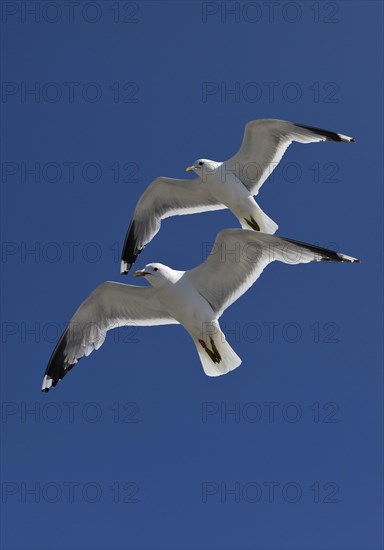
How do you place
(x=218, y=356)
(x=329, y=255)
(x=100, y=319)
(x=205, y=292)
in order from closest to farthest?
1. (x=329, y=255)
2. (x=218, y=356)
3. (x=205, y=292)
4. (x=100, y=319)

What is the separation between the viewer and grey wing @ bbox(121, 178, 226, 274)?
9953mm

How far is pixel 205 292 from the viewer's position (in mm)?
7875

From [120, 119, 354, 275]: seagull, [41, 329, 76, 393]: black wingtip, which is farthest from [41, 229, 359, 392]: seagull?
[120, 119, 354, 275]: seagull

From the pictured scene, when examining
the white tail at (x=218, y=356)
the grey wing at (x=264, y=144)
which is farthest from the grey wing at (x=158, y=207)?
the white tail at (x=218, y=356)

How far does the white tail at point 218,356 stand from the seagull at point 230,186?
1654 mm

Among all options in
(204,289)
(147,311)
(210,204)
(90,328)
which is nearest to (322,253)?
(204,289)

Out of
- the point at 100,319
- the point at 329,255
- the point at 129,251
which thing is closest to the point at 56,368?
the point at 100,319

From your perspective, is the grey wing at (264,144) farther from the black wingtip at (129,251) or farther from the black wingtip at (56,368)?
the black wingtip at (56,368)

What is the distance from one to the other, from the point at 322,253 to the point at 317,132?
234 centimetres

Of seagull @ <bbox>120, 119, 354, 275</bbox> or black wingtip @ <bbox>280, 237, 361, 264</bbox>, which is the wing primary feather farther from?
black wingtip @ <bbox>280, 237, 361, 264</bbox>

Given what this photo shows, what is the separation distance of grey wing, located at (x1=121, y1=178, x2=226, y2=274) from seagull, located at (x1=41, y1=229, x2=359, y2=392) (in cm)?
168

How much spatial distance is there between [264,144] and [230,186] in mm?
552

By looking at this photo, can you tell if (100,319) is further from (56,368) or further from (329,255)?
(329,255)

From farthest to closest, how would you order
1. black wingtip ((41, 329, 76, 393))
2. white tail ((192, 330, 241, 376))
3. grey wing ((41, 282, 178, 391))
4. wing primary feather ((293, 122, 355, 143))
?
1. wing primary feather ((293, 122, 355, 143))
2. black wingtip ((41, 329, 76, 393))
3. grey wing ((41, 282, 178, 391))
4. white tail ((192, 330, 241, 376))
